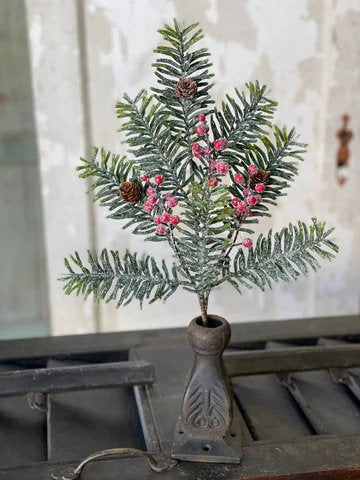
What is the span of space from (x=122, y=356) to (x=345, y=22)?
128cm

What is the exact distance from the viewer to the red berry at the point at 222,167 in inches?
41.6

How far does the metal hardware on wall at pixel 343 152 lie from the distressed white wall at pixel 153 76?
0.02m

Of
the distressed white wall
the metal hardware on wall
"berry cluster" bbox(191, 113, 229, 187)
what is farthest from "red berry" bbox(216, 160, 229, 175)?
the metal hardware on wall

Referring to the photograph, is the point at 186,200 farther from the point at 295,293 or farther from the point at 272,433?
the point at 295,293

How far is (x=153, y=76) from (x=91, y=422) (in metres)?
1.15

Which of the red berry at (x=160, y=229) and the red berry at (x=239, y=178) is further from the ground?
the red berry at (x=239, y=178)

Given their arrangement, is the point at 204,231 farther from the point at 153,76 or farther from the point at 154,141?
the point at 153,76

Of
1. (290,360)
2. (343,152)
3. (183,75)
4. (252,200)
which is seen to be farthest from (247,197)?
(343,152)

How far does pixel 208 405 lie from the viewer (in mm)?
1187

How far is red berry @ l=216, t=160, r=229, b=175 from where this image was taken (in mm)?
1056

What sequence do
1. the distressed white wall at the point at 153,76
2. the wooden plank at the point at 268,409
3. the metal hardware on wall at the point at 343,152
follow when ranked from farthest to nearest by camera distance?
the metal hardware on wall at the point at 343,152 → the distressed white wall at the point at 153,76 → the wooden plank at the point at 268,409

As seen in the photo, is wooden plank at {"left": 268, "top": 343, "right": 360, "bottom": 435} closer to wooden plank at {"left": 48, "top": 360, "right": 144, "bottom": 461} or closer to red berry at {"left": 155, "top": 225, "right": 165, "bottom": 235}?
wooden plank at {"left": 48, "top": 360, "right": 144, "bottom": 461}

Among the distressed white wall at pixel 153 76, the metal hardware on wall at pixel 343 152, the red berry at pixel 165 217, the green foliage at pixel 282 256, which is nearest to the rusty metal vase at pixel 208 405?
the green foliage at pixel 282 256

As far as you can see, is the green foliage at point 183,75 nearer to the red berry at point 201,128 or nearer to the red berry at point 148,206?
the red berry at point 201,128
